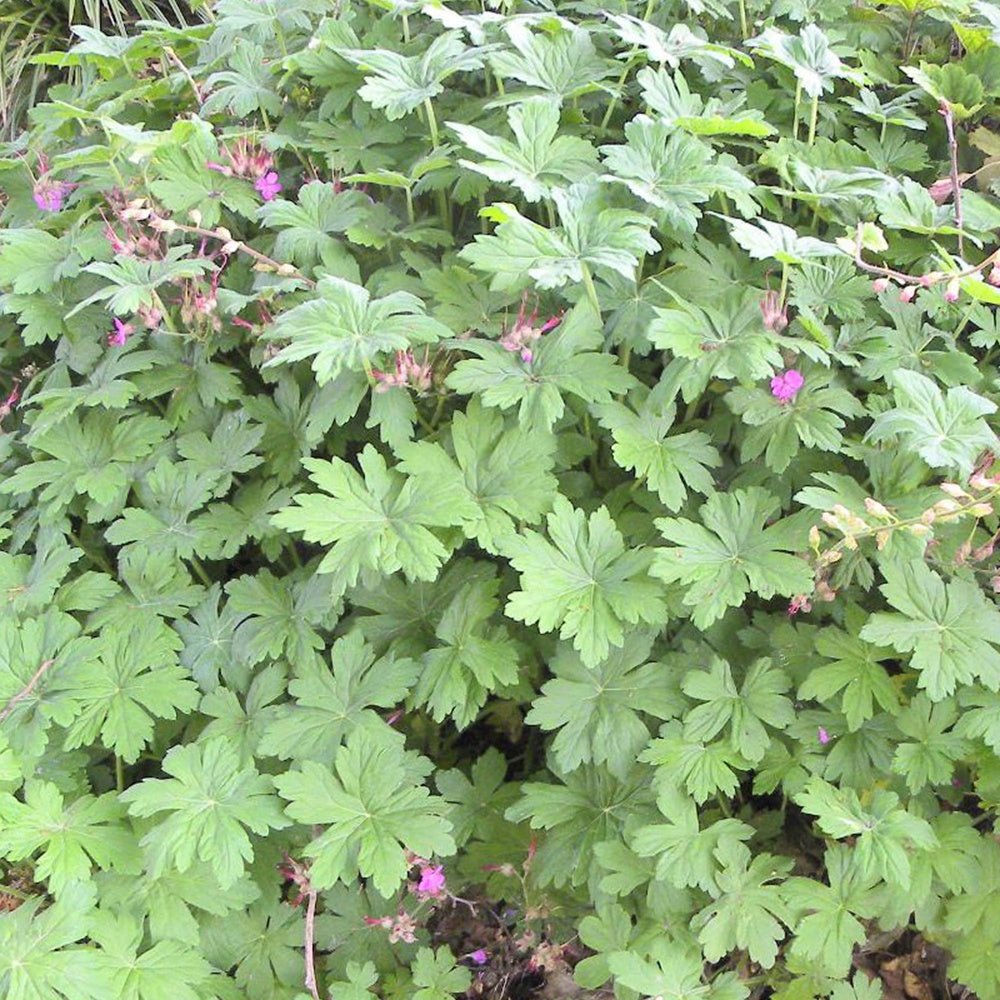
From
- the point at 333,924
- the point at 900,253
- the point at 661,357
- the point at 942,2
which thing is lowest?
the point at 333,924

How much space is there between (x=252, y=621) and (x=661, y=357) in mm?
1030

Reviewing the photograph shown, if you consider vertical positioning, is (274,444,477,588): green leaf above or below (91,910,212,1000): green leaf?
above

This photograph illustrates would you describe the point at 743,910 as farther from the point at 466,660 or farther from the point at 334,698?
the point at 334,698

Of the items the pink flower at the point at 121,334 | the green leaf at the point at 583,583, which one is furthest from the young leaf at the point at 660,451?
the pink flower at the point at 121,334

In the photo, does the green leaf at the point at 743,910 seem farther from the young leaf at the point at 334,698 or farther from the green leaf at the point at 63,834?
the green leaf at the point at 63,834

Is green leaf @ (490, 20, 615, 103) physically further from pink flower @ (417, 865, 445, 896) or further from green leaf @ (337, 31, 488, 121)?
pink flower @ (417, 865, 445, 896)

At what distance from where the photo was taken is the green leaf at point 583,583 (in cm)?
160

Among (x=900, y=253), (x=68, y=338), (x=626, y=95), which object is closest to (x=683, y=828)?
(x=900, y=253)

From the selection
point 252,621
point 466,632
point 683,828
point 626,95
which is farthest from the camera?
point 626,95

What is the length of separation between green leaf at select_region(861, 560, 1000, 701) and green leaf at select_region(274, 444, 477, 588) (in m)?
0.75

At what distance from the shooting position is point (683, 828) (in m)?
1.64

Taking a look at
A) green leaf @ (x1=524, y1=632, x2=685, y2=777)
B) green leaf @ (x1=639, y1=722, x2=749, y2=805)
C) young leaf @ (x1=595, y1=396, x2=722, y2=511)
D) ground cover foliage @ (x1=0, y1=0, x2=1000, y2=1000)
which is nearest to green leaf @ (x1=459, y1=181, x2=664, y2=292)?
ground cover foliage @ (x1=0, y1=0, x2=1000, y2=1000)

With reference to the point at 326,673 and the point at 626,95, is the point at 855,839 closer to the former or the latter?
the point at 326,673

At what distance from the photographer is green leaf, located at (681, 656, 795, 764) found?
A: 5.45ft
